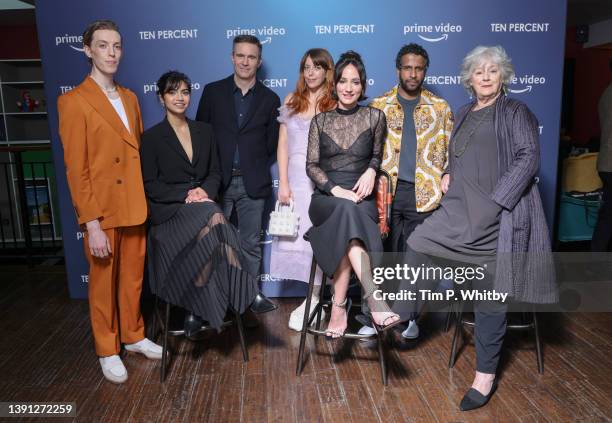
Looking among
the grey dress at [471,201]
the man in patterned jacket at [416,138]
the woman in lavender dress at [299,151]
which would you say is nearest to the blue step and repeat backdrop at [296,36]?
the woman in lavender dress at [299,151]

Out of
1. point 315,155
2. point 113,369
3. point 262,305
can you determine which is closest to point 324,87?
point 315,155

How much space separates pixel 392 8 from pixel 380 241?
187 cm

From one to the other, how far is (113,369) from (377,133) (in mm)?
1862

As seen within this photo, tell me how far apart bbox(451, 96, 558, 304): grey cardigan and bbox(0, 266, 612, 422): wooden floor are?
0.56 m

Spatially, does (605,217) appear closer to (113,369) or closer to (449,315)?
(449,315)

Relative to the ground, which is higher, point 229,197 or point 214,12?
point 214,12

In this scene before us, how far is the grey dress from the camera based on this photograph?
7.74ft

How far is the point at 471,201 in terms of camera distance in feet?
7.86

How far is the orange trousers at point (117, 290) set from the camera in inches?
107

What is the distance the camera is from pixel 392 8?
140 inches

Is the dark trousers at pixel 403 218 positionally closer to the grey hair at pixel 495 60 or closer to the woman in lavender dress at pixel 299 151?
the woman in lavender dress at pixel 299 151

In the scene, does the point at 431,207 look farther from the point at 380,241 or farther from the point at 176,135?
the point at 176,135

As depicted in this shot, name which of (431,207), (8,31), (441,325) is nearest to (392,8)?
(431,207)

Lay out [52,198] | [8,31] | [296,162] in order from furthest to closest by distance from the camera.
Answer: [8,31] → [52,198] → [296,162]
